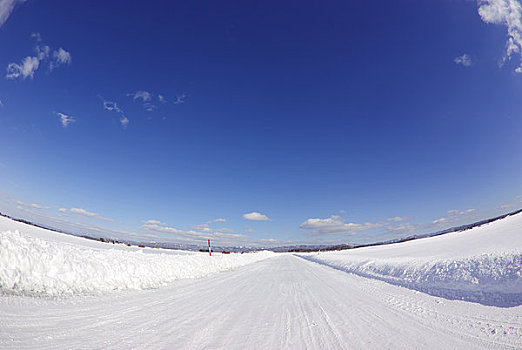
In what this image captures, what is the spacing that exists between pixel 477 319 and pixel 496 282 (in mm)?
2431

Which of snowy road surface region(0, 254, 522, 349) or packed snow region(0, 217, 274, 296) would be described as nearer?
snowy road surface region(0, 254, 522, 349)

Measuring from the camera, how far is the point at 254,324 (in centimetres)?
361

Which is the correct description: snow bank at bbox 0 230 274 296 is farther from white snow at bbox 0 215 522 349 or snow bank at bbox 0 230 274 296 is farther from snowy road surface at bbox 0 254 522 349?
snowy road surface at bbox 0 254 522 349

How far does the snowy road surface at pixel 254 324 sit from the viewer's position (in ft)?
9.31

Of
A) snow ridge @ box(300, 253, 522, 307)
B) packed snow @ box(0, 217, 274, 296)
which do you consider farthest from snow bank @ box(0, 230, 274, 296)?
snow ridge @ box(300, 253, 522, 307)

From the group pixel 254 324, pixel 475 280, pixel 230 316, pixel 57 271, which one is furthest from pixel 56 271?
pixel 475 280

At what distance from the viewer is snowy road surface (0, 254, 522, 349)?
9.31ft

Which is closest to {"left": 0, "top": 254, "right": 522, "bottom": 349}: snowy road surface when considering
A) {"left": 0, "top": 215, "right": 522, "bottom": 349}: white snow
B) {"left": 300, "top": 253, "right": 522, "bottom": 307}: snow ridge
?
{"left": 0, "top": 215, "right": 522, "bottom": 349}: white snow

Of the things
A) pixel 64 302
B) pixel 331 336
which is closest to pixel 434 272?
pixel 331 336

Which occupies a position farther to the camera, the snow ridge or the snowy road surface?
the snow ridge

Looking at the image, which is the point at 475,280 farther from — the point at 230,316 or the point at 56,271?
the point at 56,271

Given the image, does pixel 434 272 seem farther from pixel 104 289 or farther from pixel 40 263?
pixel 40 263

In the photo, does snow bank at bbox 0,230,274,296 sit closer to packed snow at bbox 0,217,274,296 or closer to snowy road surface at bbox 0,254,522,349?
packed snow at bbox 0,217,274,296

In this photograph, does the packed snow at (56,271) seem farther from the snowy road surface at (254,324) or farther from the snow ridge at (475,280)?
the snow ridge at (475,280)
